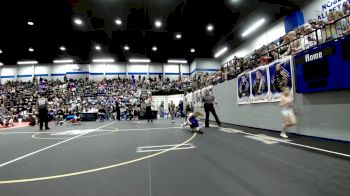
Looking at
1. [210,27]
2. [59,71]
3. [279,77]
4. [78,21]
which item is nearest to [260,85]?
[279,77]

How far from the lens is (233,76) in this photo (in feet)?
41.9

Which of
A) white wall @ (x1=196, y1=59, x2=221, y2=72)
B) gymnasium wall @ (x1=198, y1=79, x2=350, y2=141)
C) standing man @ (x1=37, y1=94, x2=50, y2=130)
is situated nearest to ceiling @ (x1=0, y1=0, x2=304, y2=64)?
white wall @ (x1=196, y1=59, x2=221, y2=72)

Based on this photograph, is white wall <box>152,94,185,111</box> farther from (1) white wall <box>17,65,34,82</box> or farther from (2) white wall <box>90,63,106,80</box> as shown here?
(1) white wall <box>17,65,34,82</box>

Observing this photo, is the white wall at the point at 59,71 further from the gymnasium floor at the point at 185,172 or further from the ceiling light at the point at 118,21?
the gymnasium floor at the point at 185,172

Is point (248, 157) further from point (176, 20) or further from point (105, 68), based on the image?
point (105, 68)

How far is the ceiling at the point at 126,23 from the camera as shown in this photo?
50.5ft

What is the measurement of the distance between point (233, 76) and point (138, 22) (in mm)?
10101

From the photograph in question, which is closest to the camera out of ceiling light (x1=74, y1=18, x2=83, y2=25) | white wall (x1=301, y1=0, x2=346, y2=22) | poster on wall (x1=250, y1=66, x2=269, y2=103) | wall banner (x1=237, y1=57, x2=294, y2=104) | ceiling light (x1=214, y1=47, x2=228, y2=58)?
wall banner (x1=237, y1=57, x2=294, y2=104)

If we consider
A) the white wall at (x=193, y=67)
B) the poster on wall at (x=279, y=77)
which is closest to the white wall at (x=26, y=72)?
the white wall at (x=193, y=67)

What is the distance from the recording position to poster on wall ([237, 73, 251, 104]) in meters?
10.4

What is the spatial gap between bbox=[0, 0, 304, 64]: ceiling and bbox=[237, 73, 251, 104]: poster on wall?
6.85m

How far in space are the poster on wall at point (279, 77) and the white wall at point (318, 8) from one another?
7363mm

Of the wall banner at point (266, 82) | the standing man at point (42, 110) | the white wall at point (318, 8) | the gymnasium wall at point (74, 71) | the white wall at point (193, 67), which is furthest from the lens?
the gymnasium wall at point (74, 71)

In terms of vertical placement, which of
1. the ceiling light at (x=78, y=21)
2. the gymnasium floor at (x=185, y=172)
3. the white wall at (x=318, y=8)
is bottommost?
the gymnasium floor at (x=185, y=172)
